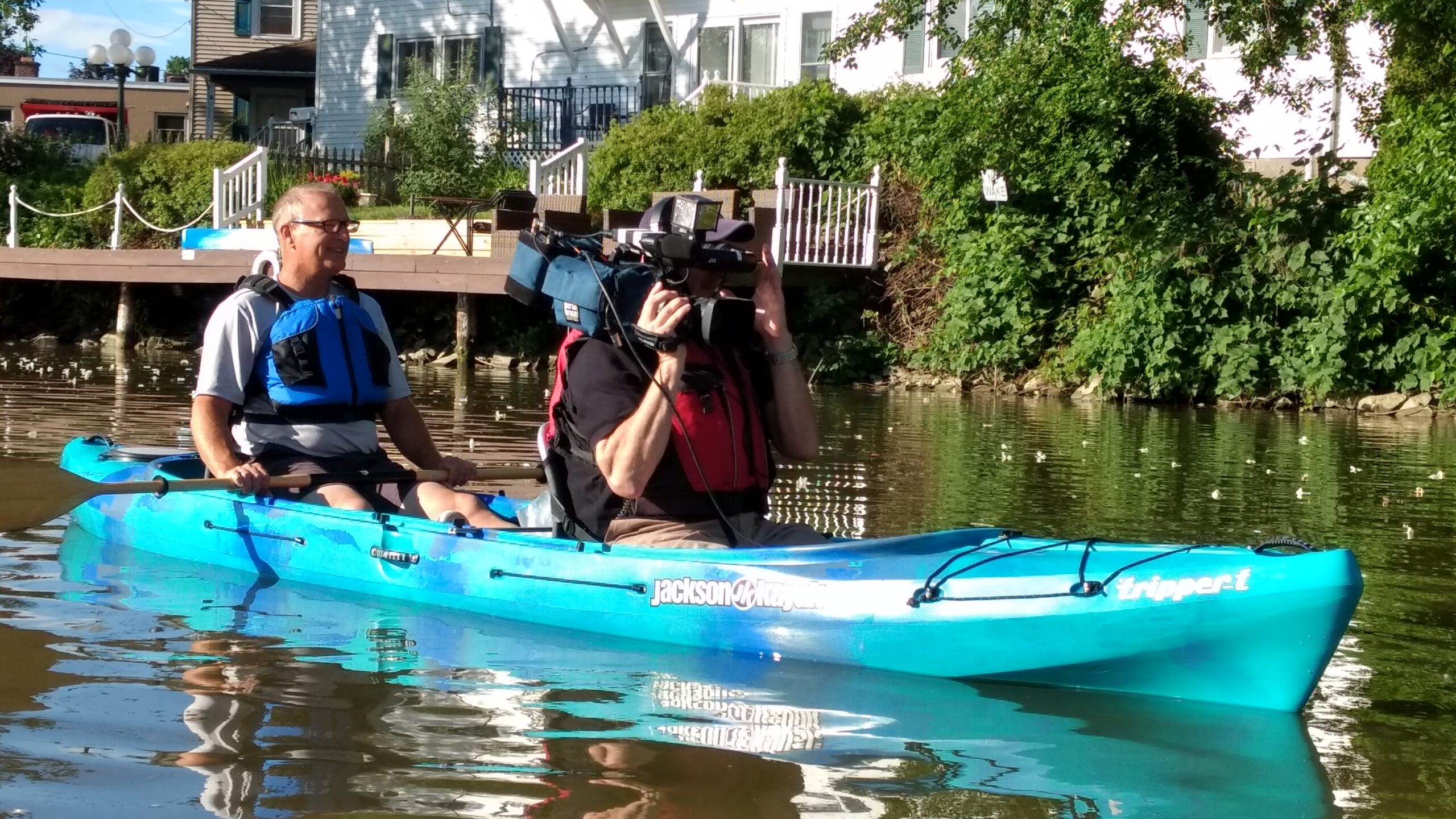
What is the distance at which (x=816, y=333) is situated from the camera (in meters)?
18.7

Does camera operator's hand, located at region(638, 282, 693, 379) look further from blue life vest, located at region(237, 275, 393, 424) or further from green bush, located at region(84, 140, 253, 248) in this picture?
green bush, located at region(84, 140, 253, 248)

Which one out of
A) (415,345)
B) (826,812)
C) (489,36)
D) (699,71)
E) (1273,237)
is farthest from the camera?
(489,36)

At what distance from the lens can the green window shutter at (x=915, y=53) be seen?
72.3ft

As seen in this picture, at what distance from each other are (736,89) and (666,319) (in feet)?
55.0

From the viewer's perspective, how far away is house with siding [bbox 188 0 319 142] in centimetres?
3294

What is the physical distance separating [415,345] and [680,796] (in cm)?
1612

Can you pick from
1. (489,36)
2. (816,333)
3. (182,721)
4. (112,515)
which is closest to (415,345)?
(816,333)

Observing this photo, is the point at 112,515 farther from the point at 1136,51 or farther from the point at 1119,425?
the point at 1136,51

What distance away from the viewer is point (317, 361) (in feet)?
21.5

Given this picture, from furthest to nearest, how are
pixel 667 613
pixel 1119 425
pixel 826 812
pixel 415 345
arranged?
pixel 415 345, pixel 1119 425, pixel 667 613, pixel 826 812

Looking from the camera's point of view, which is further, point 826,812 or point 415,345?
point 415,345

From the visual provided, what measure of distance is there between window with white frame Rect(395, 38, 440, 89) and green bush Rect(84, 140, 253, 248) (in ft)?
13.9

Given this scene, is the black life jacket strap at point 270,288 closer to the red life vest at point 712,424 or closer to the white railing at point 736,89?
the red life vest at point 712,424

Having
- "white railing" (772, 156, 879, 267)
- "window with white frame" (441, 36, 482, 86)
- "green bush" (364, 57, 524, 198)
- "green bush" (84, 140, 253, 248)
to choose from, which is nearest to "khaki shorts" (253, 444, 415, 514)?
"white railing" (772, 156, 879, 267)
